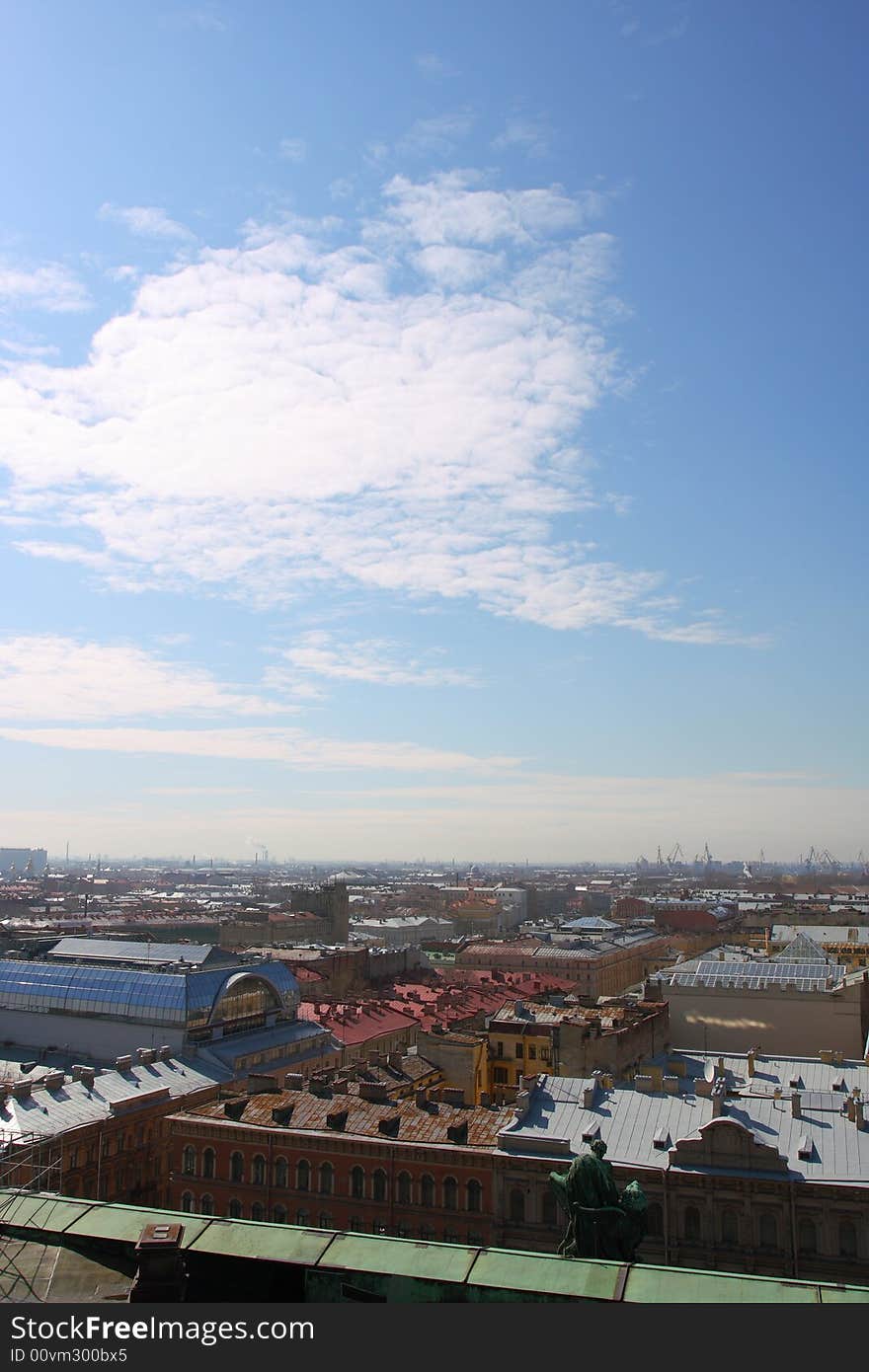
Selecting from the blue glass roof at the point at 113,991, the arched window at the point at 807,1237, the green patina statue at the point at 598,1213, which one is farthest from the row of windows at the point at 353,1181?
the blue glass roof at the point at 113,991

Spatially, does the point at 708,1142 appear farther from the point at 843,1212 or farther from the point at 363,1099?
the point at 363,1099

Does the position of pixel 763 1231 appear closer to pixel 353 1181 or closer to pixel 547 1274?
pixel 353 1181

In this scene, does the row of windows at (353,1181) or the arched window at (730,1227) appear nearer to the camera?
the arched window at (730,1227)

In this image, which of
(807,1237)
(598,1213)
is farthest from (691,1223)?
(598,1213)

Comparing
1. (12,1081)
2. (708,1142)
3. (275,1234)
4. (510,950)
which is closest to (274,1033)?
(12,1081)

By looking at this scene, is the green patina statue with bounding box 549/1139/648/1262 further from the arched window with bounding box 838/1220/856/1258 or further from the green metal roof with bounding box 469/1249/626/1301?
the arched window with bounding box 838/1220/856/1258

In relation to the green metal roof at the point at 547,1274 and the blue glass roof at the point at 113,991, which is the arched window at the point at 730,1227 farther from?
the blue glass roof at the point at 113,991

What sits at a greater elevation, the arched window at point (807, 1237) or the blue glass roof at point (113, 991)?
the blue glass roof at point (113, 991)

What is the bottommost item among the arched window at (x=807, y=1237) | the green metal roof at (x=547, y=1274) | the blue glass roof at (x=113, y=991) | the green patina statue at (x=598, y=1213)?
the arched window at (x=807, y=1237)
